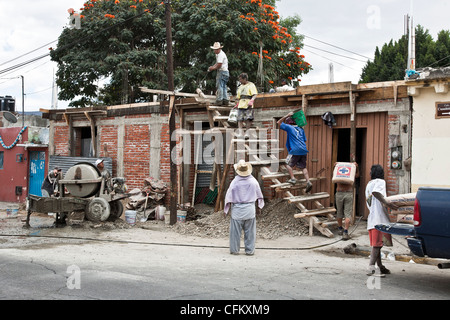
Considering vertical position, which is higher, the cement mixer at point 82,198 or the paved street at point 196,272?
the cement mixer at point 82,198

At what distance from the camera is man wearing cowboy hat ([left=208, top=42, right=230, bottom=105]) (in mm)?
13109

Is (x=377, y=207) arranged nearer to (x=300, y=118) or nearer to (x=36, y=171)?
(x=300, y=118)

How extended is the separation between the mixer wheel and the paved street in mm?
1276

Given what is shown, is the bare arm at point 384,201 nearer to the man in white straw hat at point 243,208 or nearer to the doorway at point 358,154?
the man in white straw hat at point 243,208

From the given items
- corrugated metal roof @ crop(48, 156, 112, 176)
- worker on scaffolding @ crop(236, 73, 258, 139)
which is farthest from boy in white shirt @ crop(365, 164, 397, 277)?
corrugated metal roof @ crop(48, 156, 112, 176)

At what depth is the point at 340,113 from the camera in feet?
40.8

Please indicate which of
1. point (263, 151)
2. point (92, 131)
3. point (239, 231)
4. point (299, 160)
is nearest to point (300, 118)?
point (299, 160)

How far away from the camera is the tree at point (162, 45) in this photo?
2008 cm

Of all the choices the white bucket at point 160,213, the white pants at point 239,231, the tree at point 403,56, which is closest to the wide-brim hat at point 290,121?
the white pants at point 239,231

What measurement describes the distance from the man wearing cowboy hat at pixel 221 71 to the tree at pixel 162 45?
6.12 meters
